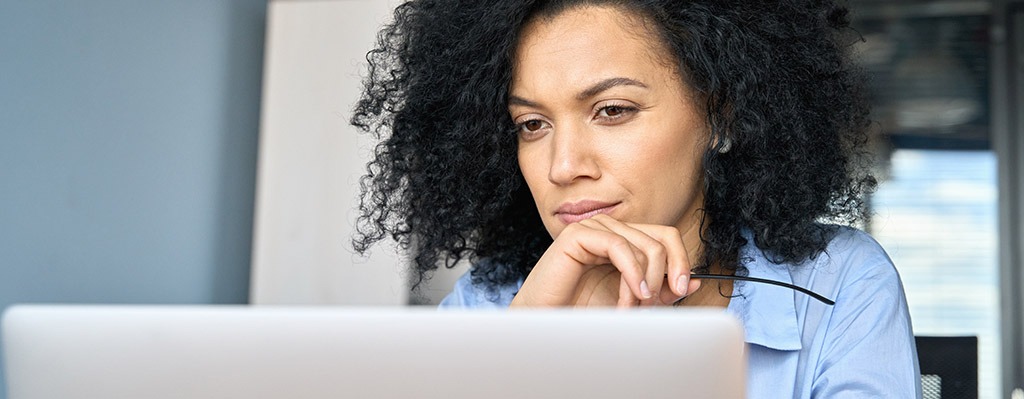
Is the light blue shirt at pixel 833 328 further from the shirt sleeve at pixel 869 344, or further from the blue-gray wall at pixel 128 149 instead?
the blue-gray wall at pixel 128 149

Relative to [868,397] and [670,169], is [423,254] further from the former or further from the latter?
[868,397]

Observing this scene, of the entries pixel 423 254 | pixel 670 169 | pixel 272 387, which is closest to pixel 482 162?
pixel 423 254

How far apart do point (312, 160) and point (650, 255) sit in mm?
1924

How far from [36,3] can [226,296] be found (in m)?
1.12

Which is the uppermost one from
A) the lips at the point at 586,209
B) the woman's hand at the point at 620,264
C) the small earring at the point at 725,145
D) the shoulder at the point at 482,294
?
the small earring at the point at 725,145

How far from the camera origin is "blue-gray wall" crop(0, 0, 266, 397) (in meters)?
2.00

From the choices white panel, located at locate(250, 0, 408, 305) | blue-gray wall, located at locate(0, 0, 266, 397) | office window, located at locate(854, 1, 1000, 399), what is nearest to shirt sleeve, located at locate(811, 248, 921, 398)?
blue-gray wall, located at locate(0, 0, 266, 397)

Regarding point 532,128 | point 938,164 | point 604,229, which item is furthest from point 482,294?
point 938,164

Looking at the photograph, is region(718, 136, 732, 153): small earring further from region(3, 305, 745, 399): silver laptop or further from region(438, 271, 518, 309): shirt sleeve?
region(3, 305, 745, 399): silver laptop

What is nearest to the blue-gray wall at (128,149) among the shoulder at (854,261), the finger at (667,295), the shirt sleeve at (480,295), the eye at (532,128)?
the shirt sleeve at (480,295)

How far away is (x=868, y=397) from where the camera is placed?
1093mm

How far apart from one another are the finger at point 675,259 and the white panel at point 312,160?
1.73m

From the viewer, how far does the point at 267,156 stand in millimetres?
2859

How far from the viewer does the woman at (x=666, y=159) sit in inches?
47.6
